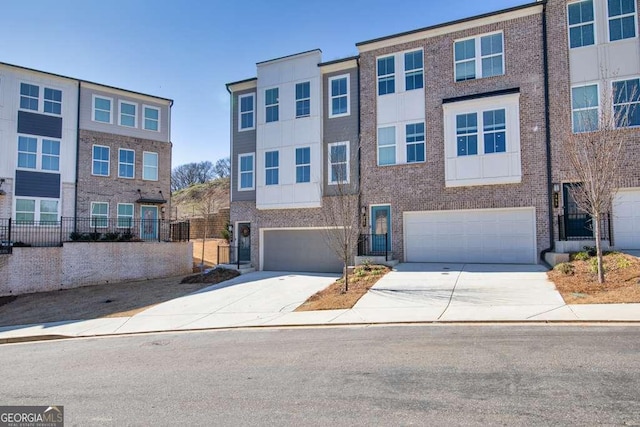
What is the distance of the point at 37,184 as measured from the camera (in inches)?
889

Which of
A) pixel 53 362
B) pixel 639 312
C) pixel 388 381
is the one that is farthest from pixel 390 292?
pixel 53 362

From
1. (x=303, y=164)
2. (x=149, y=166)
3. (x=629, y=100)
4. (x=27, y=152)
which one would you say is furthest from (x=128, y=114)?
(x=629, y=100)

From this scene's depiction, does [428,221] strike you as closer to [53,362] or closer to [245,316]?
[245,316]

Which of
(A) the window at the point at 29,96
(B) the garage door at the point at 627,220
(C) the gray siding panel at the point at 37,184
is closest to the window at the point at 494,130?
(B) the garage door at the point at 627,220

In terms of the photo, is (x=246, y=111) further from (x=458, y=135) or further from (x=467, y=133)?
(x=467, y=133)

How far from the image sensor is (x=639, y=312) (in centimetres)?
839

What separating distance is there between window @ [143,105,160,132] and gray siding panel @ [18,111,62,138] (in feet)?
16.1

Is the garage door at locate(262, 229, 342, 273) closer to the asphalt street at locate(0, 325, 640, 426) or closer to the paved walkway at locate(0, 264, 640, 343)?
the paved walkway at locate(0, 264, 640, 343)

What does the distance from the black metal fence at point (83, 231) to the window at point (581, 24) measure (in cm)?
2006

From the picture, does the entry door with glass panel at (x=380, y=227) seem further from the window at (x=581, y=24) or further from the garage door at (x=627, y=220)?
the window at (x=581, y=24)

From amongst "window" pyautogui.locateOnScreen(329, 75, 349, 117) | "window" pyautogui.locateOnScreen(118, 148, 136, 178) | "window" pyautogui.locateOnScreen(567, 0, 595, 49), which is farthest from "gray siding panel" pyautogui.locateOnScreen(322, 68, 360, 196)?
"window" pyautogui.locateOnScreen(118, 148, 136, 178)

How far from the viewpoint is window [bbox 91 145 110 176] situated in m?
24.7

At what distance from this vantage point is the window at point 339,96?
2006cm

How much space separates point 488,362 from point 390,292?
662 cm
